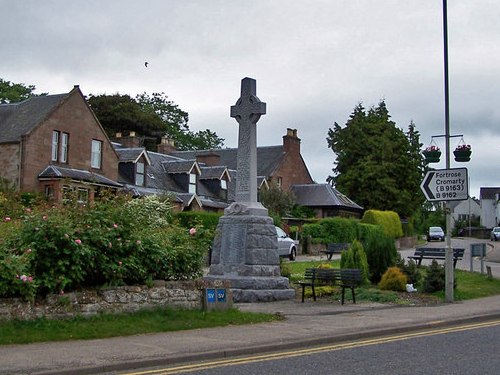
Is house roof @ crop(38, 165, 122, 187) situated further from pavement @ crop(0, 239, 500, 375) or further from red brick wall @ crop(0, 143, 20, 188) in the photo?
pavement @ crop(0, 239, 500, 375)

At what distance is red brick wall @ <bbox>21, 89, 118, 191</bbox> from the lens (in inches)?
1550

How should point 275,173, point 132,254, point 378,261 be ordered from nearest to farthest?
point 132,254 → point 378,261 → point 275,173

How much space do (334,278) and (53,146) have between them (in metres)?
26.7

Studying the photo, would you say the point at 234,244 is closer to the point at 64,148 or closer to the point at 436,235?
the point at 64,148

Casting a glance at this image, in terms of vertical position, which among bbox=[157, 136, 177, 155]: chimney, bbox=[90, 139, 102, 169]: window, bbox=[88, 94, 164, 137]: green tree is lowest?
bbox=[90, 139, 102, 169]: window

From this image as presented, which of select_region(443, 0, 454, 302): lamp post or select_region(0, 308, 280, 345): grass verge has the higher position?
select_region(443, 0, 454, 302): lamp post

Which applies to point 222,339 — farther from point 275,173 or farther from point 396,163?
point 396,163

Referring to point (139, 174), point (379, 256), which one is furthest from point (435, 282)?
point (139, 174)

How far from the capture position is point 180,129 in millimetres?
84938

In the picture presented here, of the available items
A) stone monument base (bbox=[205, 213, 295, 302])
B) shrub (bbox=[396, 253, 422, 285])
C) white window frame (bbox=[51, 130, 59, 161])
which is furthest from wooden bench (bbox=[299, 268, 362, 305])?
white window frame (bbox=[51, 130, 59, 161])

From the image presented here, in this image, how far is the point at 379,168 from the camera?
67375 mm

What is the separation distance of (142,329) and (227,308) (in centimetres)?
264

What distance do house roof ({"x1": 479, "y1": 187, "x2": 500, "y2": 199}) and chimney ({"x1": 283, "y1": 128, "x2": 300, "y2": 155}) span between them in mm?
64059

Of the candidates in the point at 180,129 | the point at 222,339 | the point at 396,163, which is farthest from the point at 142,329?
the point at 180,129
